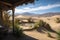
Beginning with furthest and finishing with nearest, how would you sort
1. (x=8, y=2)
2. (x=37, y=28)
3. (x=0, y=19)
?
(x=37, y=28) → (x=0, y=19) → (x=8, y=2)

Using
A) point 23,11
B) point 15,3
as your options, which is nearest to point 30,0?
point 15,3

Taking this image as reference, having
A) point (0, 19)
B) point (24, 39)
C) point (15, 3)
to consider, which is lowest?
point (24, 39)

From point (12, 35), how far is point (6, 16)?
4992 millimetres

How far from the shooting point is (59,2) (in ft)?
173

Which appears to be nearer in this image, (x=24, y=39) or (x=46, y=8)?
Answer: (x=24, y=39)

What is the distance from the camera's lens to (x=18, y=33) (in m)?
14.9

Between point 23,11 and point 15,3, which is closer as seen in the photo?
point 15,3

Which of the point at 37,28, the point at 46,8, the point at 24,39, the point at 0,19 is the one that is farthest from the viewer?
the point at 46,8

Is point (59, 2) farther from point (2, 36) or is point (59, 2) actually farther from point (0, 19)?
point (2, 36)

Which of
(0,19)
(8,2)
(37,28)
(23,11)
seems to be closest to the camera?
(8,2)

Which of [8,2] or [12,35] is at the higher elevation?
[8,2]

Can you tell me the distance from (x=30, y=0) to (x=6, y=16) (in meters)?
5.47

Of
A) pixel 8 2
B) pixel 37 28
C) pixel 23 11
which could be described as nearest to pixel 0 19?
pixel 37 28

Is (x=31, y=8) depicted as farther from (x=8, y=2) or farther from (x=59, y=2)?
(x=8, y=2)
